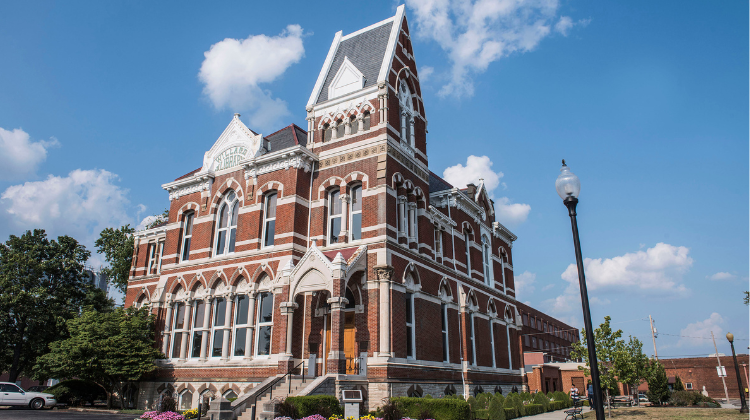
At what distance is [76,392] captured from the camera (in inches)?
1113

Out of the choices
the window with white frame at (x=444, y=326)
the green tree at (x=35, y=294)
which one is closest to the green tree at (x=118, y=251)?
the green tree at (x=35, y=294)

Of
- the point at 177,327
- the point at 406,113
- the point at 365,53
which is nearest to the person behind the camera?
the point at 177,327

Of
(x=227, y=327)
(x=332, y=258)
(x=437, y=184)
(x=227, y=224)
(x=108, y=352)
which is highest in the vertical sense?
(x=437, y=184)

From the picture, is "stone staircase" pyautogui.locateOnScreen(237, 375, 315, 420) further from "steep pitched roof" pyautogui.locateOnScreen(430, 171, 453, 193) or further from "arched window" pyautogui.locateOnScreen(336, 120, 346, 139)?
"steep pitched roof" pyautogui.locateOnScreen(430, 171, 453, 193)

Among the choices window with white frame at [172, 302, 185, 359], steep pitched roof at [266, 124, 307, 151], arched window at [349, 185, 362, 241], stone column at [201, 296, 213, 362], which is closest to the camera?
arched window at [349, 185, 362, 241]

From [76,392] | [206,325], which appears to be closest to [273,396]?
[206,325]

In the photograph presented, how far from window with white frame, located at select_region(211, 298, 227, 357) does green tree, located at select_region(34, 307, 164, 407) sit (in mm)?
3491

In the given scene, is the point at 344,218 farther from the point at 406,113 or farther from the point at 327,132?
the point at 406,113

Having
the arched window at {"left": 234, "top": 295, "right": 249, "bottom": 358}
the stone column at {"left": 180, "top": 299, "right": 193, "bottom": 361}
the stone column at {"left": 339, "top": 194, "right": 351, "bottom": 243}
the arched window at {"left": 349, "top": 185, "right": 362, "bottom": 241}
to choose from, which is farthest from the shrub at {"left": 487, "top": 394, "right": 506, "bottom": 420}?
the stone column at {"left": 180, "top": 299, "right": 193, "bottom": 361}

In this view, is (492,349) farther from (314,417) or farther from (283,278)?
(314,417)

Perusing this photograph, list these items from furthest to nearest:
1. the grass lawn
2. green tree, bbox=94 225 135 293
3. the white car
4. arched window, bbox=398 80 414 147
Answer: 1. green tree, bbox=94 225 135 293
2. arched window, bbox=398 80 414 147
3. the white car
4. the grass lawn

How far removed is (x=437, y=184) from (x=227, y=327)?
53.1 feet

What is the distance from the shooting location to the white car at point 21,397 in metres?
24.8

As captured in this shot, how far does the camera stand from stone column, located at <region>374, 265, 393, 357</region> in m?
20.5
